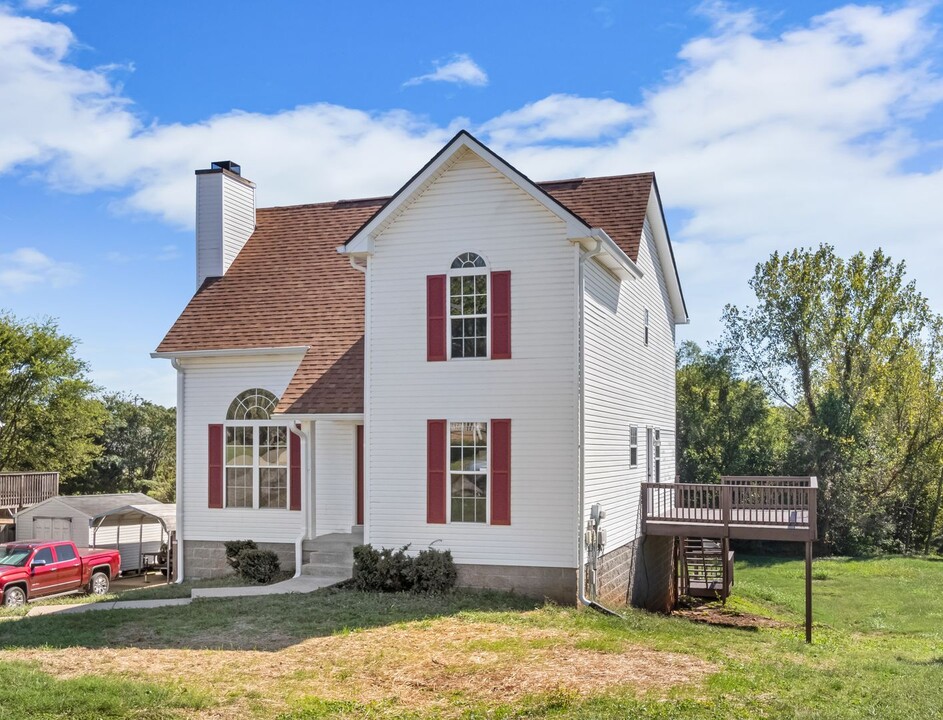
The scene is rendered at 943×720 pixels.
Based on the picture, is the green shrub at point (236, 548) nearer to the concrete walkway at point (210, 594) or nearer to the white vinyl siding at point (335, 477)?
the concrete walkway at point (210, 594)

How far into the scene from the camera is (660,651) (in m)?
12.7

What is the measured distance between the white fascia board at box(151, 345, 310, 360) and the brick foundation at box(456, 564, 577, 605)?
246 inches

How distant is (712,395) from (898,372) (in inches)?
314

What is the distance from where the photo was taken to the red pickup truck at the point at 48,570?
19.9 metres

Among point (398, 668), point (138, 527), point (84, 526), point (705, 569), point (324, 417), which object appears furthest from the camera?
point (138, 527)

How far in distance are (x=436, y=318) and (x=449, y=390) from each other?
1.34 m

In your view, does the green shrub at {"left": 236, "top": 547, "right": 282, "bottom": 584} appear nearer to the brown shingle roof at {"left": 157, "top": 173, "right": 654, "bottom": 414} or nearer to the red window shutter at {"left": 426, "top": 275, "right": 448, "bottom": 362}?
the brown shingle roof at {"left": 157, "top": 173, "right": 654, "bottom": 414}

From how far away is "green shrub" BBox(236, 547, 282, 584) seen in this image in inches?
742

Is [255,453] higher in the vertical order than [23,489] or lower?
higher

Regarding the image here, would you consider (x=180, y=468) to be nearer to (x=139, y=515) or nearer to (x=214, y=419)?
(x=214, y=419)

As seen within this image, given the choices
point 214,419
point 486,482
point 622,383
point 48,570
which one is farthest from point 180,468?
point 622,383

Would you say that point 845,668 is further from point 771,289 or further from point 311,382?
point 771,289

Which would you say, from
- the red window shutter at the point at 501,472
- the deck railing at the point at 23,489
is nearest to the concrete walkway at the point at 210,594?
the red window shutter at the point at 501,472

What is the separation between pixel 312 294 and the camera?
21281 mm
